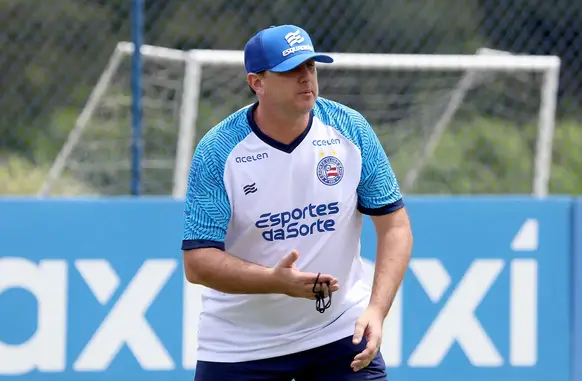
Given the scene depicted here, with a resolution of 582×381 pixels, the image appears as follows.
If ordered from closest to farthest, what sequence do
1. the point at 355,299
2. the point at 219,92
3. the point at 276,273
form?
the point at 276,273, the point at 355,299, the point at 219,92

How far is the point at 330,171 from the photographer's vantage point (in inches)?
159

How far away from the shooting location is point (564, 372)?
6.86 meters

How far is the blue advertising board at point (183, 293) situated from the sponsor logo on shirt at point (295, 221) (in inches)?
102

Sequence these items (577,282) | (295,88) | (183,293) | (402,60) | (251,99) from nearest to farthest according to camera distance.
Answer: (295,88) → (183,293) → (577,282) → (402,60) → (251,99)

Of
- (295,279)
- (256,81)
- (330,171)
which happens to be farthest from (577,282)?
(295,279)

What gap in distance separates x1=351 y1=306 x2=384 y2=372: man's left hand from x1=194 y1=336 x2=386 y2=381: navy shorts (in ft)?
0.77

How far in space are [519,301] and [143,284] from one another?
2.26m

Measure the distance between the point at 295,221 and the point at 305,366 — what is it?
0.55 metres

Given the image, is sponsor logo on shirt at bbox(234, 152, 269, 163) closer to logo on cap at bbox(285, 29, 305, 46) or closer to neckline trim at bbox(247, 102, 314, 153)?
neckline trim at bbox(247, 102, 314, 153)

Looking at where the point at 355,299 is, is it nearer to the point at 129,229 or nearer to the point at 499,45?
the point at 129,229

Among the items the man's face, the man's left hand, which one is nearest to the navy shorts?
the man's left hand

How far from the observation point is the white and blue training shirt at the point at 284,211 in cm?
397

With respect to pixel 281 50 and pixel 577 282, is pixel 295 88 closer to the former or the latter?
pixel 281 50

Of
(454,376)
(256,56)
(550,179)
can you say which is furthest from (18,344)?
(550,179)
